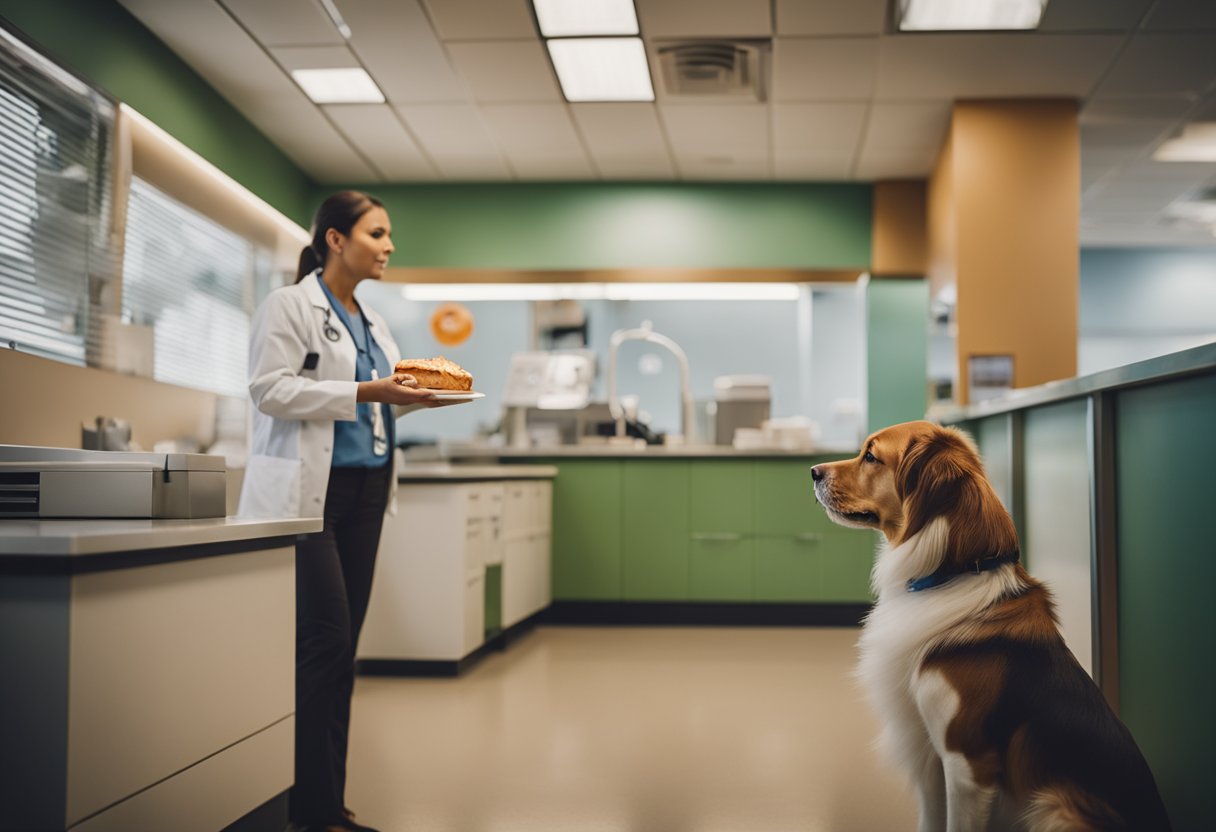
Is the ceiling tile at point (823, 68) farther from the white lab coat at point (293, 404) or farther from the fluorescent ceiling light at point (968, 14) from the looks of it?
the white lab coat at point (293, 404)

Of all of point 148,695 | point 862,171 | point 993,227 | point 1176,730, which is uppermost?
point 862,171

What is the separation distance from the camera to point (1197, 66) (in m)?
4.40

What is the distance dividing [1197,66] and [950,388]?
5.89ft

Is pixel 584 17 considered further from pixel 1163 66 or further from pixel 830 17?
pixel 1163 66

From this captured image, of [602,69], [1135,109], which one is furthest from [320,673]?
[1135,109]

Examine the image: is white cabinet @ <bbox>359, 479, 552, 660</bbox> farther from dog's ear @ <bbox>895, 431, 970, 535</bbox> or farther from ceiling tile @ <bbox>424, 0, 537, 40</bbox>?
dog's ear @ <bbox>895, 431, 970, 535</bbox>

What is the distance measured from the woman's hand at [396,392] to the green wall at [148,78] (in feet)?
6.85

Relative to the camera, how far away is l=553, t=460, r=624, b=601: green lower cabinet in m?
5.83

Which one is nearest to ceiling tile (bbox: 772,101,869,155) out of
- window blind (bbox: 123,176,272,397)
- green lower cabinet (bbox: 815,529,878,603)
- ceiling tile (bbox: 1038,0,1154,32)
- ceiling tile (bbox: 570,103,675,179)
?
ceiling tile (bbox: 570,103,675,179)

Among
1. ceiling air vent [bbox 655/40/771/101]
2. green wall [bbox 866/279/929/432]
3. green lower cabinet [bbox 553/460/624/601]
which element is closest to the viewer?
ceiling air vent [bbox 655/40/771/101]

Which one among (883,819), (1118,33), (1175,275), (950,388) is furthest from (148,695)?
(1175,275)

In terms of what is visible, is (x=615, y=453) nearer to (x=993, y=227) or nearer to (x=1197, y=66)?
(x=993, y=227)

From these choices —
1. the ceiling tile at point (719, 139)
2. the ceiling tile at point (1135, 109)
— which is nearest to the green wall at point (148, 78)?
the ceiling tile at point (719, 139)

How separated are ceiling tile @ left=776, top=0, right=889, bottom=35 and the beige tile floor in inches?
102
